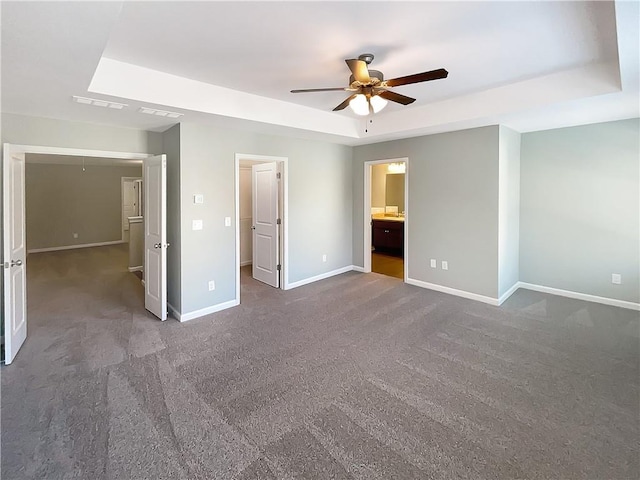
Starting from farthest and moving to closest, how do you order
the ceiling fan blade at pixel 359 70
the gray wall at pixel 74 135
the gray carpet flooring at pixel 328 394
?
the gray wall at pixel 74 135 → the ceiling fan blade at pixel 359 70 → the gray carpet flooring at pixel 328 394

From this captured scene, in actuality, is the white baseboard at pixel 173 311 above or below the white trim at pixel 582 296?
below

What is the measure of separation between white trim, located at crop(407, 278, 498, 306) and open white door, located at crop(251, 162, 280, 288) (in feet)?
7.56

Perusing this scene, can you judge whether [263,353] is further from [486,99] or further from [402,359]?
[486,99]

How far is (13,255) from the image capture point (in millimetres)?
3158

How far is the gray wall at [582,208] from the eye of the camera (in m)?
4.25

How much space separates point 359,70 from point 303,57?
0.59 meters

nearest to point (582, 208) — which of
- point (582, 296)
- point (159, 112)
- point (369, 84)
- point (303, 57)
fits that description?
point (582, 296)

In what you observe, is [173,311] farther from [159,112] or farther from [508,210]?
[508,210]

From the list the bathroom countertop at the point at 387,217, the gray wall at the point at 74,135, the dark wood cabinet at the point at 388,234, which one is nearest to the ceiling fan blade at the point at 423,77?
the gray wall at the point at 74,135

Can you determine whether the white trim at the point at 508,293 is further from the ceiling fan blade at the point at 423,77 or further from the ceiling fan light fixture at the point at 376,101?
the ceiling fan blade at the point at 423,77

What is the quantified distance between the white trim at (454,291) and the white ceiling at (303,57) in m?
2.37

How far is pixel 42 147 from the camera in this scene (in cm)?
352

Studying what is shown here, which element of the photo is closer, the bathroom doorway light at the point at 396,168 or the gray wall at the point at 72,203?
the bathroom doorway light at the point at 396,168

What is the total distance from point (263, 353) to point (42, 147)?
10.6 feet
